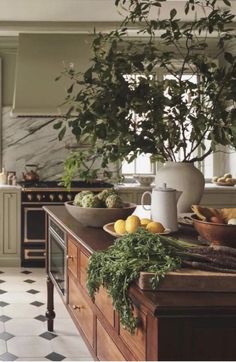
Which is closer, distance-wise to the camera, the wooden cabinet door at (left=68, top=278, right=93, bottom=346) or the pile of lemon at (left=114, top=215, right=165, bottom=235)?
the pile of lemon at (left=114, top=215, right=165, bottom=235)

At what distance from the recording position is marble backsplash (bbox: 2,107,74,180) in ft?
19.0

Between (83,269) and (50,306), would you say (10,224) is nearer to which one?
(50,306)

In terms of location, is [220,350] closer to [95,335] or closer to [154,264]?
[154,264]

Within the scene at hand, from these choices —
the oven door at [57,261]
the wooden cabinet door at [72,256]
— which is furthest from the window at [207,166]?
the wooden cabinet door at [72,256]

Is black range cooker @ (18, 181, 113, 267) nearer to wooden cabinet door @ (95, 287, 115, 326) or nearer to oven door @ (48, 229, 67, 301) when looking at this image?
oven door @ (48, 229, 67, 301)

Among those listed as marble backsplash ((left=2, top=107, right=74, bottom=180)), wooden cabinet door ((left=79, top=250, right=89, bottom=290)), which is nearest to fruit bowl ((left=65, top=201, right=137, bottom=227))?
wooden cabinet door ((left=79, top=250, right=89, bottom=290))

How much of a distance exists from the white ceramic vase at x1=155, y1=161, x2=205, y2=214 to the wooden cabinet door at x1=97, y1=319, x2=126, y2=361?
843 millimetres

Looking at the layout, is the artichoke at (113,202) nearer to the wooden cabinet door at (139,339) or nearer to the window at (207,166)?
the wooden cabinet door at (139,339)

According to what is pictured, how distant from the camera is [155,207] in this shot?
2.00m

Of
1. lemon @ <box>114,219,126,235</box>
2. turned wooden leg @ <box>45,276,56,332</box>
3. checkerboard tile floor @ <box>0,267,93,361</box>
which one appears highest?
lemon @ <box>114,219,126,235</box>

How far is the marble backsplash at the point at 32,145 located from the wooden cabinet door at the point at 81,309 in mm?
3594

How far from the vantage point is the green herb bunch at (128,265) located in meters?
1.24

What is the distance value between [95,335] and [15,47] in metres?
4.64

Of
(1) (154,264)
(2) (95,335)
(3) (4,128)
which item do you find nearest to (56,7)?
(3) (4,128)
